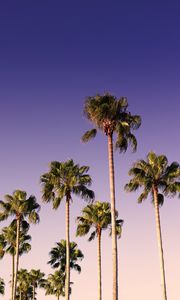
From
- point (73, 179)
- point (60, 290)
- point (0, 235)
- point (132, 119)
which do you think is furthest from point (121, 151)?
point (60, 290)

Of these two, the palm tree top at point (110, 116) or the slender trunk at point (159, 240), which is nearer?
the palm tree top at point (110, 116)

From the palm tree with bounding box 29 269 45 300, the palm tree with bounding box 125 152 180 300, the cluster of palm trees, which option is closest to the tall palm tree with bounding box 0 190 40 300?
the cluster of palm trees

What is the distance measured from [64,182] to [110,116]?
1203cm

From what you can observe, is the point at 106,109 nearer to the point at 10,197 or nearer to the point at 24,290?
the point at 10,197

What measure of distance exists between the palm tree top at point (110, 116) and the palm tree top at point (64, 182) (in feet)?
33.0

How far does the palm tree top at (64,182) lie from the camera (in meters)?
39.3

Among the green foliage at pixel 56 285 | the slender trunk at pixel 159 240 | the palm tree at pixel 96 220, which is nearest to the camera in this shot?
the slender trunk at pixel 159 240

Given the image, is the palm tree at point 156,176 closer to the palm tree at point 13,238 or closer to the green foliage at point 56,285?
the palm tree at point 13,238

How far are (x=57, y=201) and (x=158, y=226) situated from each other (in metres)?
9.00

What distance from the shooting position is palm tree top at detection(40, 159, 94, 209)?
39.3 m

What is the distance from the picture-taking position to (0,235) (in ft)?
183

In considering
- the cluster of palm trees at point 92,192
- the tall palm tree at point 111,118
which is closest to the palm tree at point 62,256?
the cluster of palm trees at point 92,192

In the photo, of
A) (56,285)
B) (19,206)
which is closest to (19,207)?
(19,206)

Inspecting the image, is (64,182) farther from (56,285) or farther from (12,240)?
(56,285)
